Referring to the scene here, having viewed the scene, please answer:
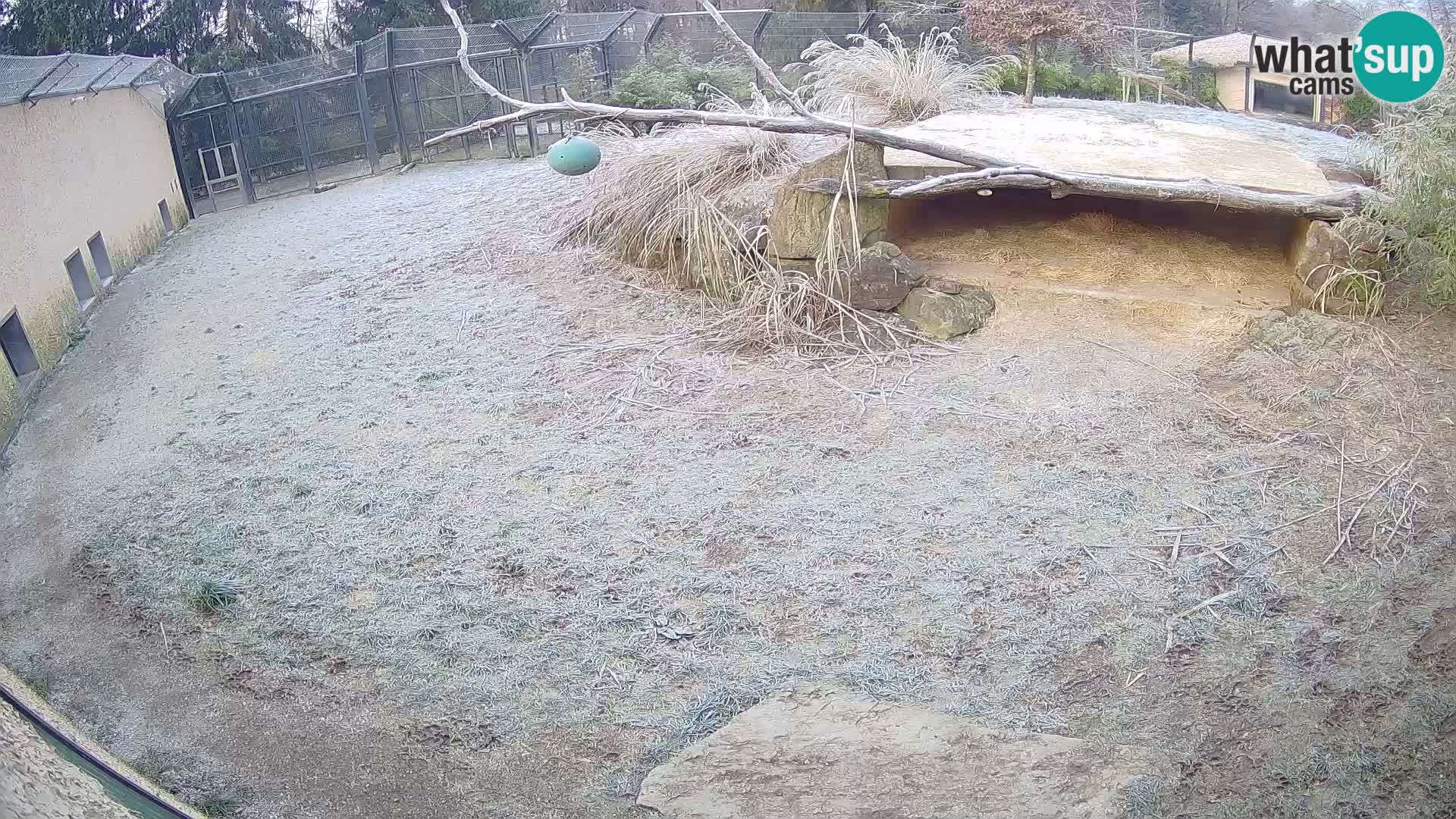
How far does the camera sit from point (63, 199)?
269 inches

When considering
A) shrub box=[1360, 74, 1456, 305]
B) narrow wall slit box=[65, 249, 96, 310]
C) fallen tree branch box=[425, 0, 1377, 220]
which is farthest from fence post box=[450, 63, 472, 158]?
shrub box=[1360, 74, 1456, 305]

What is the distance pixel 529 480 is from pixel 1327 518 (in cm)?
299

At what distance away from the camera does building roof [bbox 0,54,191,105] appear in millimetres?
6062

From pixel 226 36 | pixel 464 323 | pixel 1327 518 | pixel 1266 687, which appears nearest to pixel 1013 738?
pixel 1266 687

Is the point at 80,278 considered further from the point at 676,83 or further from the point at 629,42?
the point at 629,42

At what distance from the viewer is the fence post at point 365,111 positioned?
11391 mm

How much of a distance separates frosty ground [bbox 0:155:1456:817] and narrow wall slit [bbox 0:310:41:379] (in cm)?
16

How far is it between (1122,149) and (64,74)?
270 inches

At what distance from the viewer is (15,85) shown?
20.0 ft

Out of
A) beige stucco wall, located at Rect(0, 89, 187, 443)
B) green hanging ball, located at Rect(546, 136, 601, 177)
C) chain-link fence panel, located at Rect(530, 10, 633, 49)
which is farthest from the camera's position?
chain-link fence panel, located at Rect(530, 10, 633, 49)

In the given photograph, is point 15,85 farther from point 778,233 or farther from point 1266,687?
point 1266,687

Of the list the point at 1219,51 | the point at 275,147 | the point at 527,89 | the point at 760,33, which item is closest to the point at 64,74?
the point at 275,147

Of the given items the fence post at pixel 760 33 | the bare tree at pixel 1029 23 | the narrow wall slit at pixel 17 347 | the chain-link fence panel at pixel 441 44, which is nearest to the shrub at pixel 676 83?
the fence post at pixel 760 33

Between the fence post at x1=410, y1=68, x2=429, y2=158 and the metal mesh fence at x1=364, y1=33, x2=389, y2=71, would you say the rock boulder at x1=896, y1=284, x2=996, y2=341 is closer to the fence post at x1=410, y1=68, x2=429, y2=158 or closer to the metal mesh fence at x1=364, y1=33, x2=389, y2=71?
the fence post at x1=410, y1=68, x2=429, y2=158
